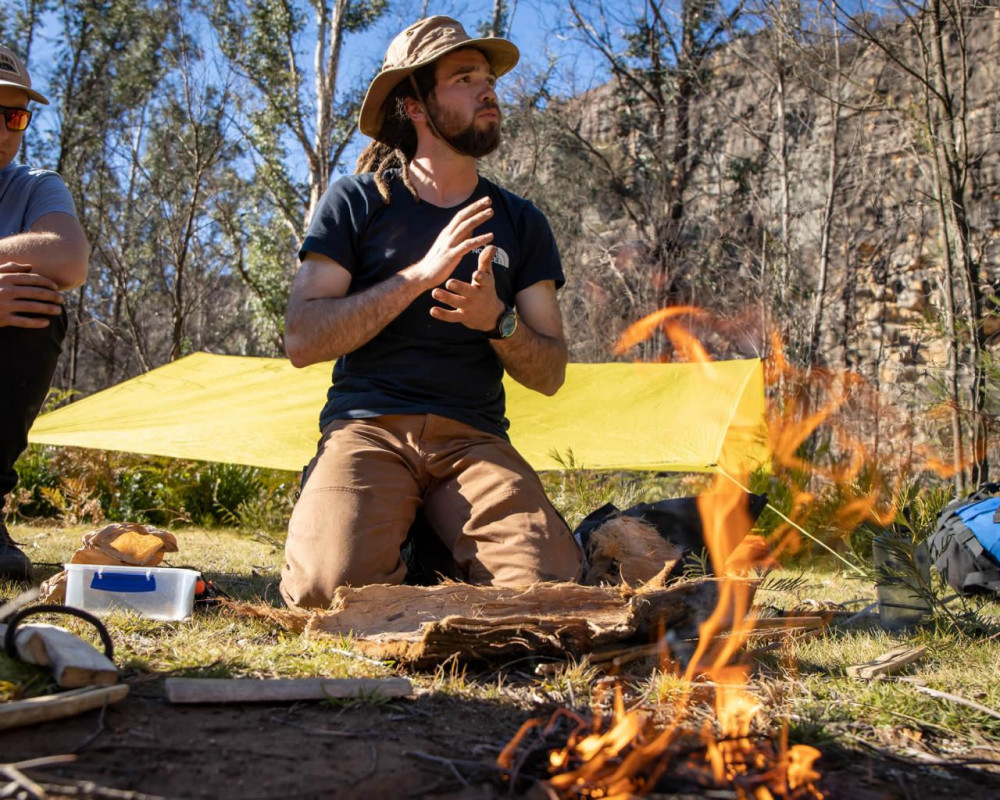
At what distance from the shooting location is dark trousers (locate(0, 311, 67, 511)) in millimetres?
2715

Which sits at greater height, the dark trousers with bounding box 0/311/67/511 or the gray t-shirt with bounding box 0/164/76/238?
the gray t-shirt with bounding box 0/164/76/238

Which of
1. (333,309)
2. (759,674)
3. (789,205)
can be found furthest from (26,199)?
(789,205)

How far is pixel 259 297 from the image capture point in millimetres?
13688

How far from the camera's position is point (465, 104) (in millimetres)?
2715

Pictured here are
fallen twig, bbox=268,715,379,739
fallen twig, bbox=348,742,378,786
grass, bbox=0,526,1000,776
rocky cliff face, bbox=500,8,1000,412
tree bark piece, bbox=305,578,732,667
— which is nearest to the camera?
fallen twig, bbox=348,742,378,786

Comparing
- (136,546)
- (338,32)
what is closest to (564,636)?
(136,546)

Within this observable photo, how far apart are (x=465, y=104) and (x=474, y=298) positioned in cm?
74

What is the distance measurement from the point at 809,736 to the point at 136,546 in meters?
1.92

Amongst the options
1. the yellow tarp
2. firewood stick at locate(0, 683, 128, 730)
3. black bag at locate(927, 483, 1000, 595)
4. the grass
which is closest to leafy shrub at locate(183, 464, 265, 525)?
the yellow tarp

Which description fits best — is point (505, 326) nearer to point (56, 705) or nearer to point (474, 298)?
point (474, 298)

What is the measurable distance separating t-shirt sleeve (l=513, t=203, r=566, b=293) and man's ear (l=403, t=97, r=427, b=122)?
442 millimetres

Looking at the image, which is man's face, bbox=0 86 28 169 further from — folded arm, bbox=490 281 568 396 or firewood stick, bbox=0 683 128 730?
firewood stick, bbox=0 683 128 730

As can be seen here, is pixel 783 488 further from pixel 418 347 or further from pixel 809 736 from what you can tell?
pixel 809 736

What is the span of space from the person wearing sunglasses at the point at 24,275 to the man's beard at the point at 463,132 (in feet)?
3.76
